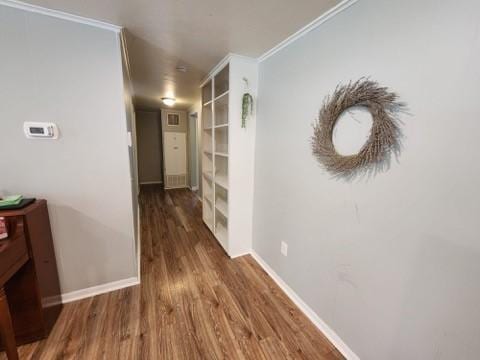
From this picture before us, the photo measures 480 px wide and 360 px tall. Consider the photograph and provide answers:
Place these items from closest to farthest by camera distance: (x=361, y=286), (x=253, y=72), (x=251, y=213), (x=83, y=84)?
(x=361, y=286)
(x=83, y=84)
(x=253, y=72)
(x=251, y=213)

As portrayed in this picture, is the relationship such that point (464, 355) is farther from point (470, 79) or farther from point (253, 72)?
point (253, 72)

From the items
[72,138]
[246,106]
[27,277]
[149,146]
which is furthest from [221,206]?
[149,146]

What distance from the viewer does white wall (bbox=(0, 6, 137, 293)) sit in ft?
4.43

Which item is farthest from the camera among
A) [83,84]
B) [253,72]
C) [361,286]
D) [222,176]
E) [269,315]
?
[222,176]

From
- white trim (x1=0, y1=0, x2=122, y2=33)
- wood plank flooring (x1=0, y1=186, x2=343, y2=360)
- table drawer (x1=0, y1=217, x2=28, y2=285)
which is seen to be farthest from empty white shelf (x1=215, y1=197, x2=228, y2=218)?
white trim (x1=0, y1=0, x2=122, y2=33)

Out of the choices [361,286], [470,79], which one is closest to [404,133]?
[470,79]

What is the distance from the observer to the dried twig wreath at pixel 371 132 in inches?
39.7

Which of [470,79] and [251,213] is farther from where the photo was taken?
[251,213]

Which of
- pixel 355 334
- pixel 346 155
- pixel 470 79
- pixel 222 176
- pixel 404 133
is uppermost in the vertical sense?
pixel 470 79

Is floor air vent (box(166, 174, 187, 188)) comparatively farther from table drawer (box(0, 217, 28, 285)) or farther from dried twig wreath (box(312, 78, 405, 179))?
dried twig wreath (box(312, 78, 405, 179))

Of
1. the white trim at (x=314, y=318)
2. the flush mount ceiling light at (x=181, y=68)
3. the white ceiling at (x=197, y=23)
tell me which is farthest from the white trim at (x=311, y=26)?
the white trim at (x=314, y=318)

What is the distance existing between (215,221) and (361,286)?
1976 millimetres

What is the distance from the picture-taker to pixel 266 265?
2180mm

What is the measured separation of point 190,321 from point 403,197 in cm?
165
